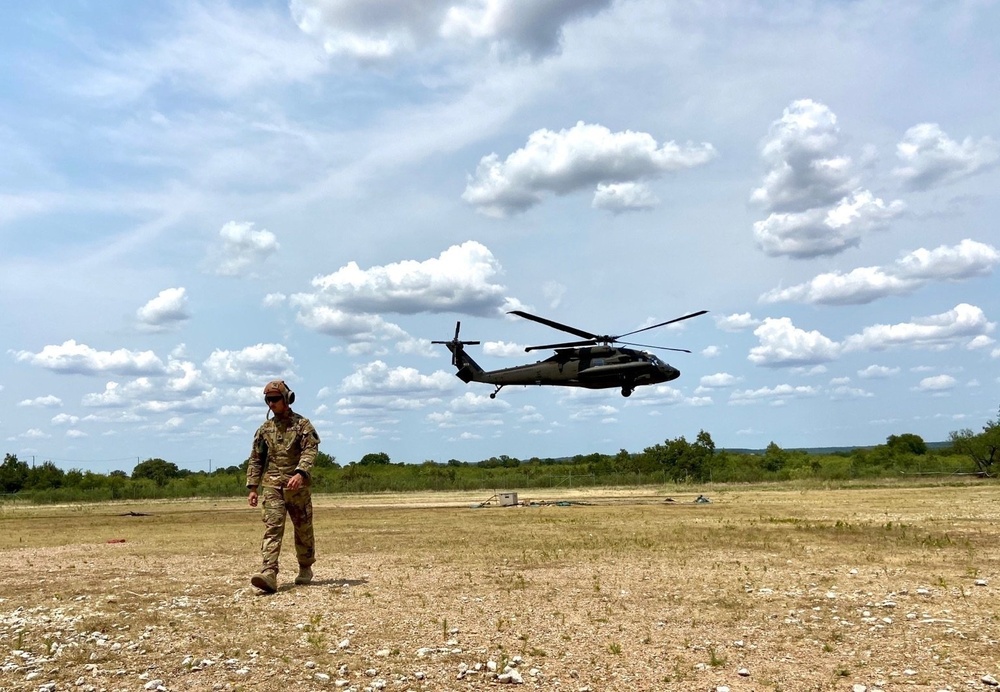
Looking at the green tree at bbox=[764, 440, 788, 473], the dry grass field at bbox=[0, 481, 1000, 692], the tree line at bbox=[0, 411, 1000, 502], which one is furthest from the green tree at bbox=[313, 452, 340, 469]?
the dry grass field at bbox=[0, 481, 1000, 692]

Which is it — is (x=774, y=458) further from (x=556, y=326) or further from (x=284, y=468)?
(x=284, y=468)

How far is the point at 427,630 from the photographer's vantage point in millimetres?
8516

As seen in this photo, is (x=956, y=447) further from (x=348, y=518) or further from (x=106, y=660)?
(x=106, y=660)

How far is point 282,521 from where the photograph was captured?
11.1 m

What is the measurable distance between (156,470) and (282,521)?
116295 mm

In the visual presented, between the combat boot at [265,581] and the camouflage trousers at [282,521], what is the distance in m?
0.08

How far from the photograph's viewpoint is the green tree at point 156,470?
114312mm

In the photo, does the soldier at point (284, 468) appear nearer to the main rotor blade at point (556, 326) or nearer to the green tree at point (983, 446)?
the main rotor blade at point (556, 326)

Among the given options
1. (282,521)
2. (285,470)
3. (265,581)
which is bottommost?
(265,581)

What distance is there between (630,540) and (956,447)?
79594 mm

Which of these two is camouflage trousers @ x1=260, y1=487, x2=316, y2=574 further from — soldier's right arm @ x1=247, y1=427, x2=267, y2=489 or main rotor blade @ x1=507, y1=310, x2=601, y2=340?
main rotor blade @ x1=507, y1=310, x2=601, y2=340

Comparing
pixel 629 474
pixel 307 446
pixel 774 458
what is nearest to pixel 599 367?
pixel 307 446

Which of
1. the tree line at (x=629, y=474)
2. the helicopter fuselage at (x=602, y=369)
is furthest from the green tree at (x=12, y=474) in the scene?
the helicopter fuselage at (x=602, y=369)

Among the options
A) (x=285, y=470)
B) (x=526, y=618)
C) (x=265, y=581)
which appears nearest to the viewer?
(x=526, y=618)
